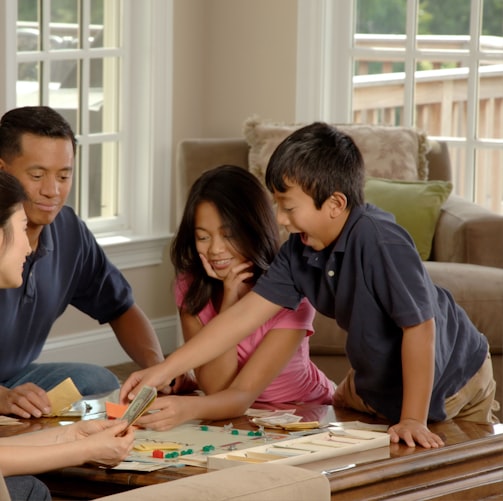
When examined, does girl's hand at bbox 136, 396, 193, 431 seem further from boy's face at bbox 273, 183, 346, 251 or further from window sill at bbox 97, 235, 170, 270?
window sill at bbox 97, 235, 170, 270

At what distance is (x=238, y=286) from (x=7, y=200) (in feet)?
2.80

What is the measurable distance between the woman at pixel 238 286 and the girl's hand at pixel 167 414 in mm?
179

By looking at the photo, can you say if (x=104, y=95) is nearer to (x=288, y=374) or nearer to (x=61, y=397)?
(x=288, y=374)

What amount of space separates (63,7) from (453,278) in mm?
2037

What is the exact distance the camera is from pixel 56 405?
2.42 metres

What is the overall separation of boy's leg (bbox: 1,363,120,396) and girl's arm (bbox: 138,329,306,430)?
43 cm

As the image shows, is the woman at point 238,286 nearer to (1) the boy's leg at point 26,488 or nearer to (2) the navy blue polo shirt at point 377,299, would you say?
(2) the navy blue polo shirt at point 377,299

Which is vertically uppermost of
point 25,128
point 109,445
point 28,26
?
point 28,26

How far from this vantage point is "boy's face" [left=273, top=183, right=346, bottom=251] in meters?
2.36

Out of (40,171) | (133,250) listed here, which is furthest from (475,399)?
(133,250)

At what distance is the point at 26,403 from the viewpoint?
7.88ft

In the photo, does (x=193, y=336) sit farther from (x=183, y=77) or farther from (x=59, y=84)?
(x=183, y=77)

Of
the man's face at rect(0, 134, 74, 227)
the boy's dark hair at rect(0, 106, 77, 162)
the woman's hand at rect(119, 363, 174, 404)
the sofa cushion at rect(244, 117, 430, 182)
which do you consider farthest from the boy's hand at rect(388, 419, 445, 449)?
the sofa cushion at rect(244, 117, 430, 182)

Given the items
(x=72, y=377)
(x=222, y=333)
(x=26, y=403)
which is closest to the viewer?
(x=26, y=403)
